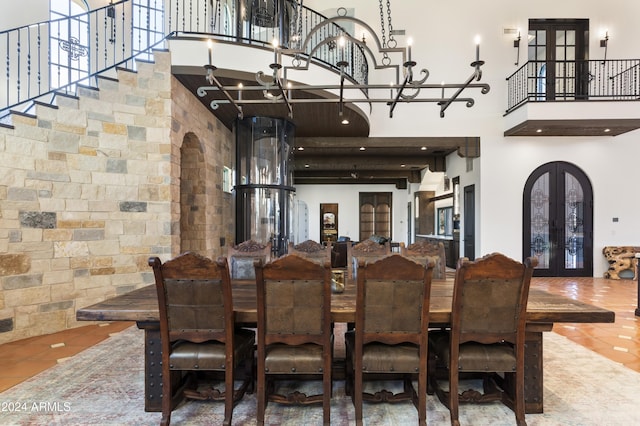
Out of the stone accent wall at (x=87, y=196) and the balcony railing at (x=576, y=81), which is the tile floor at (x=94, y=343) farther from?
the balcony railing at (x=576, y=81)

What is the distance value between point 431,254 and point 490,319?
113 cm

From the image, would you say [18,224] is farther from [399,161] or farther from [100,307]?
[399,161]

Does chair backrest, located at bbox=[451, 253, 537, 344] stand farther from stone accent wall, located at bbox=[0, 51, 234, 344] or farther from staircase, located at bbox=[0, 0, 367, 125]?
stone accent wall, located at bbox=[0, 51, 234, 344]

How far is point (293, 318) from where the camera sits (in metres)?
1.86

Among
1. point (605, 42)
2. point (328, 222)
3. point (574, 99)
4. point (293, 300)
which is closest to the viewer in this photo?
point (293, 300)

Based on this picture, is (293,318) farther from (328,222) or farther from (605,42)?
(328,222)

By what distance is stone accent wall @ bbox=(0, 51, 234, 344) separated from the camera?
3.39 metres

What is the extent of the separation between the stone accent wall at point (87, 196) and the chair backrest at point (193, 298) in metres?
2.47

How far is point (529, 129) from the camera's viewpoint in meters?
6.30

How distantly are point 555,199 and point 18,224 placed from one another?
844 cm

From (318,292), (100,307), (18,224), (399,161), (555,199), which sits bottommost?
(100,307)

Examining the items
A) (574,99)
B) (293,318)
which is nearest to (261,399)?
(293,318)

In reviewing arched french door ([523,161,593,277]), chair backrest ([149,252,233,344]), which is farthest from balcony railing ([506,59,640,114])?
chair backrest ([149,252,233,344])

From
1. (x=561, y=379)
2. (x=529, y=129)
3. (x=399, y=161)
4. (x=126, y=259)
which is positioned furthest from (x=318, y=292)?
(x=399, y=161)
